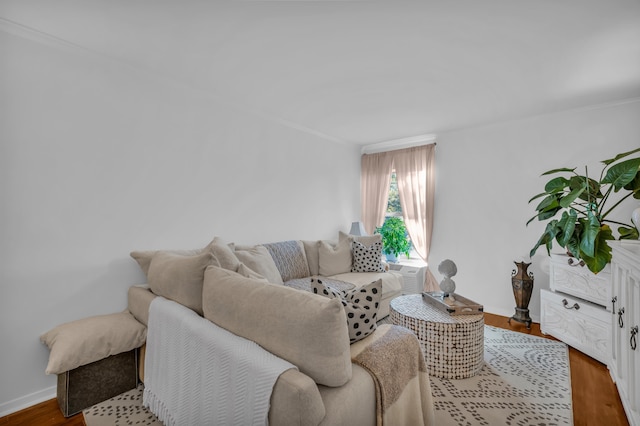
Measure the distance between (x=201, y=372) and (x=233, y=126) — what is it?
2574 millimetres

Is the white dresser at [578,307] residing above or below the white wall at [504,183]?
below

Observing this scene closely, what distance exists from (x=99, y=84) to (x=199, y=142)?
2.90 feet

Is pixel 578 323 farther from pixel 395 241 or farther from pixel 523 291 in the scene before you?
pixel 395 241

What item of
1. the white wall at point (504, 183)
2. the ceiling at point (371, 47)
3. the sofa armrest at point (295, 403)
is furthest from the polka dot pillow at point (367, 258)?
the sofa armrest at point (295, 403)

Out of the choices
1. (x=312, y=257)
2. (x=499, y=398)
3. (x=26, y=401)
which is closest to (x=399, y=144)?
(x=312, y=257)

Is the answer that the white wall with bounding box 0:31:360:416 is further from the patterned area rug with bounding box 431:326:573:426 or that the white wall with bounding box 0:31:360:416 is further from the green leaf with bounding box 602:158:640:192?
the green leaf with bounding box 602:158:640:192

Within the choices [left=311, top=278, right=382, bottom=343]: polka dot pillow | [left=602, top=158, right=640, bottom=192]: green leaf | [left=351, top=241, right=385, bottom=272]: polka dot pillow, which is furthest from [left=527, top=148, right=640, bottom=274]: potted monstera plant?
[left=351, top=241, right=385, bottom=272]: polka dot pillow

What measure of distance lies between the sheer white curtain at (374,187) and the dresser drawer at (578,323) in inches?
96.3

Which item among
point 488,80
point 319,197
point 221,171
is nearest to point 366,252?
point 319,197

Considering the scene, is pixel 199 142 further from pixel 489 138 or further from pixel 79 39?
pixel 489 138

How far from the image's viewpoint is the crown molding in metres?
4.50

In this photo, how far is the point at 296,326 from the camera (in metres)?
1.16

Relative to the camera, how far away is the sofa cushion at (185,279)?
178cm

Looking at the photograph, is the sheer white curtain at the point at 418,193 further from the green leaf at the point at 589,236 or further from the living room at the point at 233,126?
the green leaf at the point at 589,236
